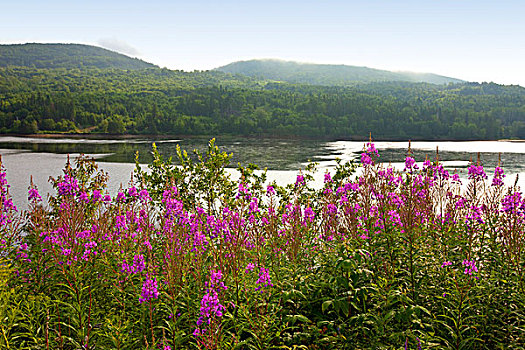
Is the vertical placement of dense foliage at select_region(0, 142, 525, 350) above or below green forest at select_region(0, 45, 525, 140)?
below

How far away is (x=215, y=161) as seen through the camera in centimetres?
882

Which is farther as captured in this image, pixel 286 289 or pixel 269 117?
pixel 269 117

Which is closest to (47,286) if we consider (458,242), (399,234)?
(399,234)

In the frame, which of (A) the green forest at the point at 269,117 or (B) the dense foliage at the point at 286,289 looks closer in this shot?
(B) the dense foliage at the point at 286,289

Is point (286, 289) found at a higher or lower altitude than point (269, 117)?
lower

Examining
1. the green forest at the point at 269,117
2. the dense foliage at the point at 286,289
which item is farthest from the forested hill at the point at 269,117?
the dense foliage at the point at 286,289

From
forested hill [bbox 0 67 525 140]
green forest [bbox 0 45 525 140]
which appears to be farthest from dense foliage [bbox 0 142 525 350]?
green forest [bbox 0 45 525 140]

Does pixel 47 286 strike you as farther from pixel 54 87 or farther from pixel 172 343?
pixel 54 87

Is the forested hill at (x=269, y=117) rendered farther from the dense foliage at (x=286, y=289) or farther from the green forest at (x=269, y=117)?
the dense foliage at (x=286, y=289)

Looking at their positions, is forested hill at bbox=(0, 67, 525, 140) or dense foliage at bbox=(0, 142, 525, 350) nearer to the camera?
dense foliage at bbox=(0, 142, 525, 350)

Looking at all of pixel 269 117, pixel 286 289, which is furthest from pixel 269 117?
pixel 286 289

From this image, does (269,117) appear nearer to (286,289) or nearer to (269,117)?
(269,117)

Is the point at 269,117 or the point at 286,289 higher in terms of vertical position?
the point at 269,117

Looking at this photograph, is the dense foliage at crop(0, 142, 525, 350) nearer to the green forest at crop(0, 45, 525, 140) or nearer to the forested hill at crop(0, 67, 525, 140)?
the forested hill at crop(0, 67, 525, 140)
